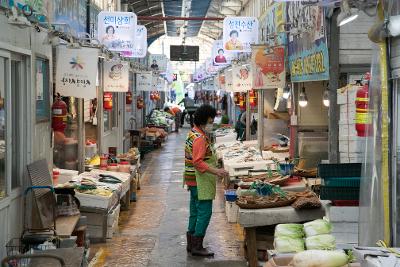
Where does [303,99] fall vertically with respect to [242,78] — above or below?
below

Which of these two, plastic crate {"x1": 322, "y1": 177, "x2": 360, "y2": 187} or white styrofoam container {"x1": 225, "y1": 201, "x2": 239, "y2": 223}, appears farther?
white styrofoam container {"x1": 225, "y1": 201, "x2": 239, "y2": 223}

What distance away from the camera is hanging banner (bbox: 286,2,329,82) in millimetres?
8719

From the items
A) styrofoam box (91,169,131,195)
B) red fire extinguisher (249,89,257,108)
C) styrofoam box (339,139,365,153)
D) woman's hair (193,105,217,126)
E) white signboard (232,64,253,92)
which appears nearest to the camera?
styrofoam box (339,139,365,153)

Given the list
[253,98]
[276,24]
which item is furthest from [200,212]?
[253,98]

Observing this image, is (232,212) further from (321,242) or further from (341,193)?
(321,242)

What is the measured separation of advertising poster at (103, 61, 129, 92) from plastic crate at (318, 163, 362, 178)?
962 centimetres

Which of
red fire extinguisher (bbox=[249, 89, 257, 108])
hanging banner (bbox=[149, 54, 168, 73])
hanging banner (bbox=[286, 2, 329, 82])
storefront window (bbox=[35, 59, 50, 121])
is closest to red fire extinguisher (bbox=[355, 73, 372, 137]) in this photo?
hanging banner (bbox=[286, 2, 329, 82])

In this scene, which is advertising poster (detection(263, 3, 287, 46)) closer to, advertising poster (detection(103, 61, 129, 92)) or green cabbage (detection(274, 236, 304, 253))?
advertising poster (detection(103, 61, 129, 92))

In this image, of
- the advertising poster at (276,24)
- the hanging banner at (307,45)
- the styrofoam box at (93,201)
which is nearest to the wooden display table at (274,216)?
the hanging banner at (307,45)

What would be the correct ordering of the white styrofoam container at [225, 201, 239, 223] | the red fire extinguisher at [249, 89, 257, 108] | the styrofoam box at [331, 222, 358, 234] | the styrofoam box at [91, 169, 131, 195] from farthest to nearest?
the red fire extinguisher at [249, 89, 257, 108] → the styrofoam box at [91, 169, 131, 195] → the white styrofoam container at [225, 201, 239, 223] → the styrofoam box at [331, 222, 358, 234]

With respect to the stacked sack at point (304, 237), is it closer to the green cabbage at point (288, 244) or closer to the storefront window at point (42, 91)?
the green cabbage at point (288, 244)

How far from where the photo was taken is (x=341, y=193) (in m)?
6.79

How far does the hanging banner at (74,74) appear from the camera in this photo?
30.3ft

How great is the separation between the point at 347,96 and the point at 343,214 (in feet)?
4.52
